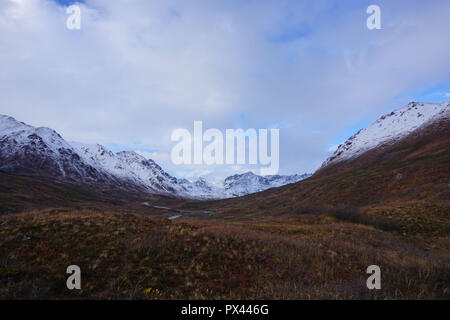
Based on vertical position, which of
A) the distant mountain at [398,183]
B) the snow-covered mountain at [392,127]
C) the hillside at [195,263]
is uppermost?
the snow-covered mountain at [392,127]

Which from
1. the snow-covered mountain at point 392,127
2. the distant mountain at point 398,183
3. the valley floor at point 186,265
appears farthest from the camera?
the snow-covered mountain at point 392,127

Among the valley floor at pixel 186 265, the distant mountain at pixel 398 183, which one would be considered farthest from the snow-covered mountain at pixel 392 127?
the valley floor at pixel 186 265

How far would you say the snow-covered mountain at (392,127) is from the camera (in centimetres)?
11914

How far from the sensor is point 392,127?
136375 mm

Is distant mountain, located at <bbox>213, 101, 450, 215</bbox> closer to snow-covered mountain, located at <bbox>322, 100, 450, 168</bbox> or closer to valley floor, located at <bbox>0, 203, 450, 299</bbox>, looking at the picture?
snow-covered mountain, located at <bbox>322, 100, 450, 168</bbox>

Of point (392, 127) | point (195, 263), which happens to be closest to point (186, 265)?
point (195, 263)

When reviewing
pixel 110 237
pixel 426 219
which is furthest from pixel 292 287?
pixel 426 219

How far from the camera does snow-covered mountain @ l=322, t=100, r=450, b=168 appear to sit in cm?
11914

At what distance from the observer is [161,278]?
31.7ft

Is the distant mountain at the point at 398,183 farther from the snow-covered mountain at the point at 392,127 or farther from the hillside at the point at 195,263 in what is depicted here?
the hillside at the point at 195,263

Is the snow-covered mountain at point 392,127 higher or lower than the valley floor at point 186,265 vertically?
higher

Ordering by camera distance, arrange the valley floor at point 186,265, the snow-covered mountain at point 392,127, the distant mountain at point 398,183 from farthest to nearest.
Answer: the snow-covered mountain at point 392,127
the distant mountain at point 398,183
the valley floor at point 186,265
